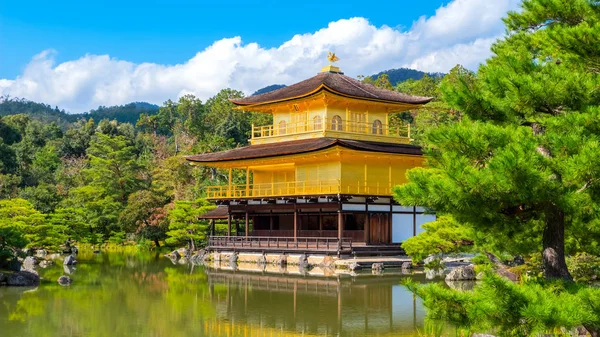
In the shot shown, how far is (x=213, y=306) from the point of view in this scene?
1653 centimetres

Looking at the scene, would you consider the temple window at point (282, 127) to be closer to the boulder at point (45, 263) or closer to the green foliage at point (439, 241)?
the boulder at point (45, 263)

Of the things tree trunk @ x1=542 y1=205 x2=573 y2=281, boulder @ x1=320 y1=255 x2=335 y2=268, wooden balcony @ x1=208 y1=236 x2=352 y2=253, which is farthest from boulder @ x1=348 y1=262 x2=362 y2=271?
tree trunk @ x1=542 y1=205 x2=573 y2=281

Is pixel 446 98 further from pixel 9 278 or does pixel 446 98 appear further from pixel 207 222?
pixel 207 222

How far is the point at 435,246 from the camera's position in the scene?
59.2ft

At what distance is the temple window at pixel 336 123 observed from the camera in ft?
106

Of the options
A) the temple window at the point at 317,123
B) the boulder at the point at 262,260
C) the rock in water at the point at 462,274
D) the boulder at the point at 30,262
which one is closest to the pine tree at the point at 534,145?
the rock in water at the point at 462,274

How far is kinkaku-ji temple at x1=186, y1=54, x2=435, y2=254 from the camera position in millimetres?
29453

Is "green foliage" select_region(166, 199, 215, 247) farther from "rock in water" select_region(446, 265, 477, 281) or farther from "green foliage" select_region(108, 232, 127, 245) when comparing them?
"rock in water" select_region(446, 265, 477, 281)

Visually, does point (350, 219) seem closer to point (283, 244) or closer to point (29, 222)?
point (283, 244)

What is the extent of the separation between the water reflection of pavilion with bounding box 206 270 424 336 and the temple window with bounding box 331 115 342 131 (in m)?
10.6

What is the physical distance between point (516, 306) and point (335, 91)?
2451 cm

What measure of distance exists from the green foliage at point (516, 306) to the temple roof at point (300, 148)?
20650mm

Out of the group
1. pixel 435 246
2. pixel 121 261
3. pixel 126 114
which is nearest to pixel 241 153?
pixel 121 261

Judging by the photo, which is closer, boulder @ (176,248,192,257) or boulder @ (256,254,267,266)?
boulder @ (256,254,267,266)
